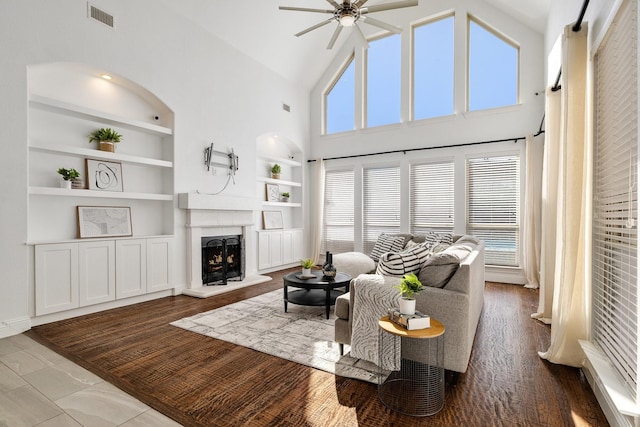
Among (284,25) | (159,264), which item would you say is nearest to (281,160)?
(284,25)

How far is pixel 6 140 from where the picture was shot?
3.33 m

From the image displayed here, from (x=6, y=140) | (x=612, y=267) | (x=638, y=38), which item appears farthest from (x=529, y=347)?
(x=6, y=140)

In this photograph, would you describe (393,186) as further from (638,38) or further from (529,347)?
(638,38)

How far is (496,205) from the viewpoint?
19.5 feet

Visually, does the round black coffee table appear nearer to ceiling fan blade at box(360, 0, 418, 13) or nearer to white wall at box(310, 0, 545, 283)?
ceiling fan blade at box(360, 0, 418, 13)

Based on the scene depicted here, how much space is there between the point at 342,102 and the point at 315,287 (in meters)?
5.35

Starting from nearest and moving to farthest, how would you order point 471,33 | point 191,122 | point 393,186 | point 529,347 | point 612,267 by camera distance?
1. point 612,267
2. point 529,347
3. point 191,122
4. point 471,33
5. point 393,186

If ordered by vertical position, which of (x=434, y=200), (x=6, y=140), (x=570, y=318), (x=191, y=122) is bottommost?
(x=570, y=318)

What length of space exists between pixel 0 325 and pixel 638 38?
5427 mm

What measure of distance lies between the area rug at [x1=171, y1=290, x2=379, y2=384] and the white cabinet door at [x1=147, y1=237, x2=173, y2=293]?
1.16 meters

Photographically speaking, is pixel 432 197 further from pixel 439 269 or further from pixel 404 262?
pixel 439 269

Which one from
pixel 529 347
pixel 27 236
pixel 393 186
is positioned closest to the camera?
pixel 529 347

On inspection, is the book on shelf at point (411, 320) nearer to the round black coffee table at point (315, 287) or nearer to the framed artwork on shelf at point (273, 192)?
the round black coffee table at point (315, 287)

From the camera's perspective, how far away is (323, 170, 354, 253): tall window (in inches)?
299
